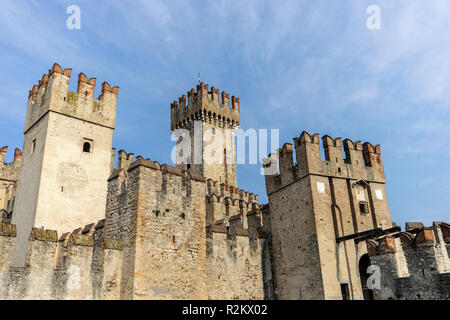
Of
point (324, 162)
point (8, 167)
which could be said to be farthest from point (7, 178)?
point (324, 162)

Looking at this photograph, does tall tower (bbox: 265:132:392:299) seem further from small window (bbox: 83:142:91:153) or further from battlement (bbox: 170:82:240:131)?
battlement (bbox: 170:82:240:131)

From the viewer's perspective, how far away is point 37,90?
22047 millimetres

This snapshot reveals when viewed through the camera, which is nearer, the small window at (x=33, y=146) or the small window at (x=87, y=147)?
the small window at (x=33, y=146)

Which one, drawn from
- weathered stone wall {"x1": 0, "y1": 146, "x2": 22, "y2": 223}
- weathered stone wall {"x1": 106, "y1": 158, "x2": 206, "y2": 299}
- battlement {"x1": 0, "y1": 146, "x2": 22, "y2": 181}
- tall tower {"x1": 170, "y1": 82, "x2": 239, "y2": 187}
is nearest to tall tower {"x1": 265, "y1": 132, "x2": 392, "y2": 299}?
weathered stone wall {"x1": 106, "y1": 158, "x2": 206, "y2": 299}

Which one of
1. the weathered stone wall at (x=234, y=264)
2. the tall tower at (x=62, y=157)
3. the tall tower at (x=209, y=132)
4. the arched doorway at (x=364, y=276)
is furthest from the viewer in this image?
the tall tower at (x=209, y=132)

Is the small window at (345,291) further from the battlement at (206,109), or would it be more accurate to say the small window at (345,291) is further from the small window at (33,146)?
the battlement at (206,109)

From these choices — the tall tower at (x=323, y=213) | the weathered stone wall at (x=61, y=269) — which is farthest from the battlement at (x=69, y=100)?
the tall tower at (x=323, y=213)

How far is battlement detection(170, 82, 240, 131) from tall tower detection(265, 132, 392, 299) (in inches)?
979

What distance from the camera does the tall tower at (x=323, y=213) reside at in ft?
57.1

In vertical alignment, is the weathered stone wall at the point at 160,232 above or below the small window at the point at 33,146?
below

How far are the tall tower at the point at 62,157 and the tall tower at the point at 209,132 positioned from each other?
69.8ft

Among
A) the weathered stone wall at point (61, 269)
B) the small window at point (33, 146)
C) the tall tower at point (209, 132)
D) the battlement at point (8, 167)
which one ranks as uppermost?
the tall tower at point (209, 132)

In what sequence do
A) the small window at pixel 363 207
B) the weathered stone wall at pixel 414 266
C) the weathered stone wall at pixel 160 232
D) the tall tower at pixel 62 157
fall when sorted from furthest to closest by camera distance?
the small window at pixel 363 207
the tall tower at pixel 62 157
the weathered stone wall at pixel 160 232
the weathered stone wall at pixel 414 266
